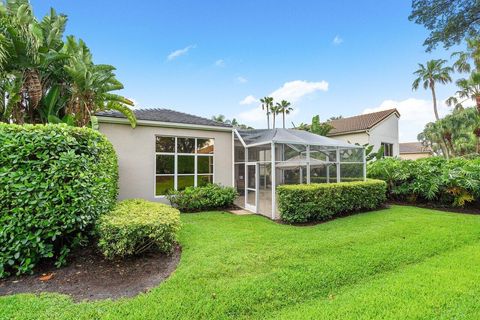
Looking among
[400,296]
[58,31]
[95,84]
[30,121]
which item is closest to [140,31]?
[58,31]

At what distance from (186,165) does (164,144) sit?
140cm

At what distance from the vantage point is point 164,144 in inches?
424

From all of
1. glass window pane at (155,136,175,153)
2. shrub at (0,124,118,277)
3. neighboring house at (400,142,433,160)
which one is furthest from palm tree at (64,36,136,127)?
neighboring house at (400,142,433,160)

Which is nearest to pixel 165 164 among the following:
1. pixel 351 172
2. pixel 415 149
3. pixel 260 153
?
pixel 260 153

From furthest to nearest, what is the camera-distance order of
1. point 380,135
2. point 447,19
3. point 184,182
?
point 380,135
point 184,182
point 447,19

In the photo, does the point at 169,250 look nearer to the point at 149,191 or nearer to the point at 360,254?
the point at 360,254

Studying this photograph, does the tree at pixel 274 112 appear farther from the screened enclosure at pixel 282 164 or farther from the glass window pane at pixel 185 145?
the glass window pane at pixel 185 145

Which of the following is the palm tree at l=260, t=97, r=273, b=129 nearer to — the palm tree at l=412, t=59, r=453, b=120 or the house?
the palm tree at l=412, t=59, r=453, b=120

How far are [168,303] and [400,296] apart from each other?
11.2ft

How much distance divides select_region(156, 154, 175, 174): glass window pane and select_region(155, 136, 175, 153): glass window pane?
0.29m

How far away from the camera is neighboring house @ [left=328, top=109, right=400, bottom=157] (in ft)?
70.2

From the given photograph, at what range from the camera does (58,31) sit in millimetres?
8883

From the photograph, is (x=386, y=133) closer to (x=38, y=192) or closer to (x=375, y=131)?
(x=375, y=131)

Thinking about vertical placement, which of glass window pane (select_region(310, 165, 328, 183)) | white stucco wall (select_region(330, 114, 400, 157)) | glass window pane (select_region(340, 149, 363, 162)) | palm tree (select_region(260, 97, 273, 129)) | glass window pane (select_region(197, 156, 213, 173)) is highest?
palm tree (select_region(260, 97, 273, 129))
